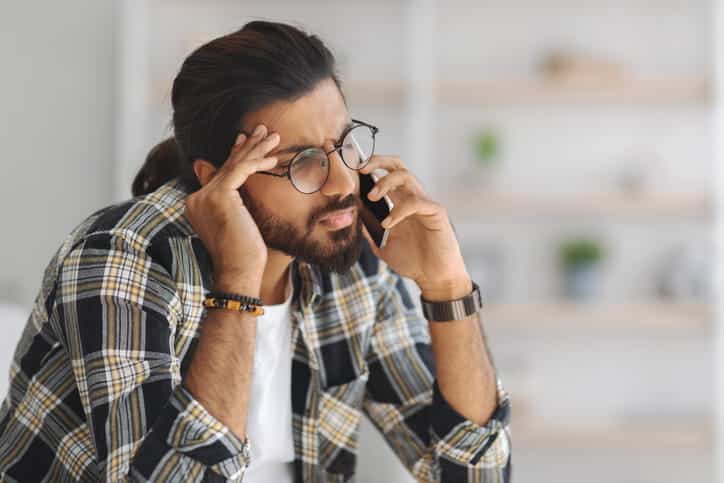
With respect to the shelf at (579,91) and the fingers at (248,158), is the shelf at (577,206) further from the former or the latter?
the fingers at (248,158)

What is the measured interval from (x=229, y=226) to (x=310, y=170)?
0.53 feet

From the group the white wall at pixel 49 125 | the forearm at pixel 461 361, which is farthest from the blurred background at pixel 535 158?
the forearm at pixel 461 361

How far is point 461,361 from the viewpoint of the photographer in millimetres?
1307

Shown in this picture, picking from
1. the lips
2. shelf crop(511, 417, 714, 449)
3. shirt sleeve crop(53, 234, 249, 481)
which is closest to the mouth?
the lips

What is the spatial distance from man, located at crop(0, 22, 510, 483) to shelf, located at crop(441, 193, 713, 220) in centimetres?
163

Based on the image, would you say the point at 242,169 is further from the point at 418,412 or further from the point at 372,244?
the point at 418,412

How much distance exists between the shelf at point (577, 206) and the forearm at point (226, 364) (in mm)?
1975

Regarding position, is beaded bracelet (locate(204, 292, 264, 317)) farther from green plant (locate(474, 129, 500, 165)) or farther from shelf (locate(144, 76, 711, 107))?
green plant (locate(474, 129, 500, 165))

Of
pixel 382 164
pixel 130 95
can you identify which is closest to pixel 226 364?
pixel 382 164

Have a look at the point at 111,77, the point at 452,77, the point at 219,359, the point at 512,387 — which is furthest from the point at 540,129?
the point at 219,359

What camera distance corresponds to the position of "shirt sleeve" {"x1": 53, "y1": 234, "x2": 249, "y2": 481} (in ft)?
3.47

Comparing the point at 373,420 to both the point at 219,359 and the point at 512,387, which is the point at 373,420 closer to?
the point at 219,359

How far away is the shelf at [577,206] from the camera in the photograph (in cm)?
303

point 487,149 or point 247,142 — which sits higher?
point 247,142
